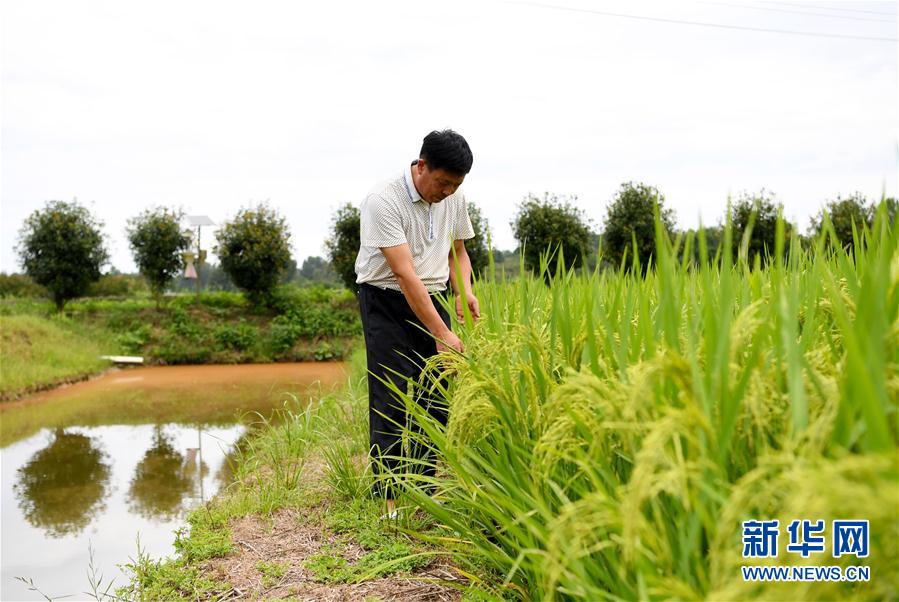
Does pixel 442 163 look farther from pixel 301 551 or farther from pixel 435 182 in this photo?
pixel 301 551

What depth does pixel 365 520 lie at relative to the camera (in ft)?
8.79

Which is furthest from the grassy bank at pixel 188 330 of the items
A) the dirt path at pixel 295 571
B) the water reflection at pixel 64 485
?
the dirt path at pixel 295 571

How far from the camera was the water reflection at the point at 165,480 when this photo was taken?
4312 mm

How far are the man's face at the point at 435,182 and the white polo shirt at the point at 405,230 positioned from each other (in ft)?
0.19

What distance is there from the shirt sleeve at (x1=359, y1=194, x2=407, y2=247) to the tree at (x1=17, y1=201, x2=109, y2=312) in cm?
1510

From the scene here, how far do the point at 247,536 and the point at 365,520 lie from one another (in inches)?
21.3

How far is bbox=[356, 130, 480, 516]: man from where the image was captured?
2.72 metres

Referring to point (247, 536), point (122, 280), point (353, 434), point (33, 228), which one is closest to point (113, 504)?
point (353, 434)

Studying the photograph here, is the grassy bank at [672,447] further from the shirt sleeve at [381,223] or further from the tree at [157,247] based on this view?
the tree at [157,247]

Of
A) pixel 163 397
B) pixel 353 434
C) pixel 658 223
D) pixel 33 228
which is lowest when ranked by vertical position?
pixel 163 397

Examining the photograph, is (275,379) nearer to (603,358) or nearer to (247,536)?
(247,536)

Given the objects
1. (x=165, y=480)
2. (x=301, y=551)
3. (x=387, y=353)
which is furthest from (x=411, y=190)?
(x=165, y=480)

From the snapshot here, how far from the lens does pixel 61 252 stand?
50.6ft

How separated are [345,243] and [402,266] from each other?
13.1 meters
